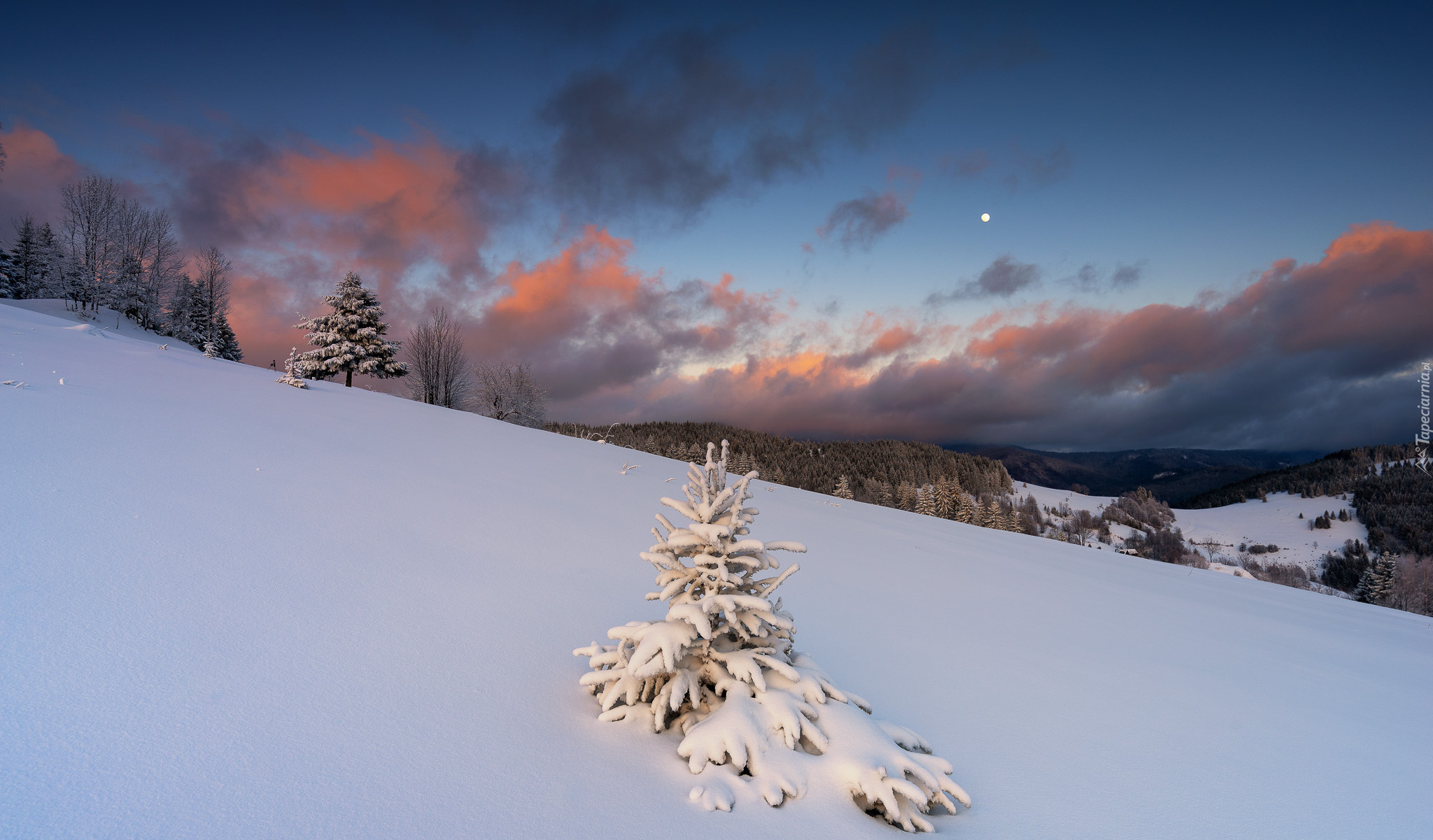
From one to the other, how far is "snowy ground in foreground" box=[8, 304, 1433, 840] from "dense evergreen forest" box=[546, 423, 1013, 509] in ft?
158

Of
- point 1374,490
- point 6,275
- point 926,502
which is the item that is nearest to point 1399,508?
point 1374,490

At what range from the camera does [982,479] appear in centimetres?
9138

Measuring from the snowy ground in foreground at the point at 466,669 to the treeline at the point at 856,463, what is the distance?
5104 cm

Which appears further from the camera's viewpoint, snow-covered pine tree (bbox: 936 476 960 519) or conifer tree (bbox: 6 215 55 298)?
snow-covered pine tree (bbox: 936 476 960 519)

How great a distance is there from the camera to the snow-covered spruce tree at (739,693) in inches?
91.8

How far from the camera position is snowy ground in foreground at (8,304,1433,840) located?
1.90 metres

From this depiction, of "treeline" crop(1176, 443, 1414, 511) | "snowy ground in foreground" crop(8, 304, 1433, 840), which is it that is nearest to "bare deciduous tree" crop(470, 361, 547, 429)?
"snowy ground in foreground" crop(8, 304, 1433, 840)

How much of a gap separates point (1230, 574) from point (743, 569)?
12986 mm

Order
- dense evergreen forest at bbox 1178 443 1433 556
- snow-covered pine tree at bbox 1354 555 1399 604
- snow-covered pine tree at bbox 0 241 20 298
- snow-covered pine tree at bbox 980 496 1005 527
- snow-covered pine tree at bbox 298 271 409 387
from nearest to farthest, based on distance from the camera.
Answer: snow-covered pine tree at bbox 298 271 409 387 → snow-covered pine tree at bbox 0 241 20 298 → snow-covered pine tree at bbox 980 496 1005 527 → snow-covered pine tree at bbox 1354 555 1399 604 → dense evergreen forest at bbox 1178 443 1433 556

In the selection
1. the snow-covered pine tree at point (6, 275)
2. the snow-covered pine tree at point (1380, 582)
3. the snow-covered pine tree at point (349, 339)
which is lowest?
the snow-covered pine tree at point (1380, 582)

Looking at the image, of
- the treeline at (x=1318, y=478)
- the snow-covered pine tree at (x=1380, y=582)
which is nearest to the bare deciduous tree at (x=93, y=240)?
the snow-covered pine tree at (x=1380, y=582)

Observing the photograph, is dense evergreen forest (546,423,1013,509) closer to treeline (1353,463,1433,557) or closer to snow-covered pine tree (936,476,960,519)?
snow-covered pine tree (936,476,960,519)

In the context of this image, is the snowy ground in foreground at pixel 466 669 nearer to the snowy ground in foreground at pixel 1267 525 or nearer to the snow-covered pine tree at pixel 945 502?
the snow-covered pine tree at pixel 945 502

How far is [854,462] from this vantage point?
84500mm
